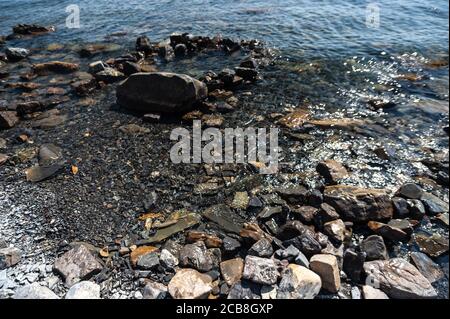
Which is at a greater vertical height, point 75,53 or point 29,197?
point 75,53

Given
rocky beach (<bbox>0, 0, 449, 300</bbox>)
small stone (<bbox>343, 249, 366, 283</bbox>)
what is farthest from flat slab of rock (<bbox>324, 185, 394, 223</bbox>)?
small stone (<bbox>343, 249, 366, 283</bbox>)

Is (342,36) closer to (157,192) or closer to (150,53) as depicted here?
(150,53)

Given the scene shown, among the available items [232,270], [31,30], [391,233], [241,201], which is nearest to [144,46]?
[31,30]

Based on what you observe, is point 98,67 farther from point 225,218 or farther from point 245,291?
point 245,291

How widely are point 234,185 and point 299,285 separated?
276cm

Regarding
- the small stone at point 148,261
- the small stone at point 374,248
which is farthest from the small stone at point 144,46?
the small stone at point 374,248

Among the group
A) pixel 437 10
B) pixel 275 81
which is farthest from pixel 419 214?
pixel 437 10

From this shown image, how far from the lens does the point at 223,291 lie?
4.80m

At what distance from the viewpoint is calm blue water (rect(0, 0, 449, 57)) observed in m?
13.8

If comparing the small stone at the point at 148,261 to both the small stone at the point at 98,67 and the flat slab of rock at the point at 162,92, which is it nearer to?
the flat slab of rock at the point at 162,92

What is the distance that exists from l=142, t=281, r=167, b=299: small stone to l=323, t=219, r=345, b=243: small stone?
9.05 feet

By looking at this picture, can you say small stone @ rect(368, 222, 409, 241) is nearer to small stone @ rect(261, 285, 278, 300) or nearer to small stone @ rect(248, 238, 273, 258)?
small stone @ rect(248, 238, 273, 258)

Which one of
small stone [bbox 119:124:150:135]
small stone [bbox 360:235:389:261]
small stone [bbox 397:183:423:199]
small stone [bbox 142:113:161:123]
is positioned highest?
small stone [bbox 142:113:161:123]

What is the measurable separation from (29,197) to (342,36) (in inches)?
529
